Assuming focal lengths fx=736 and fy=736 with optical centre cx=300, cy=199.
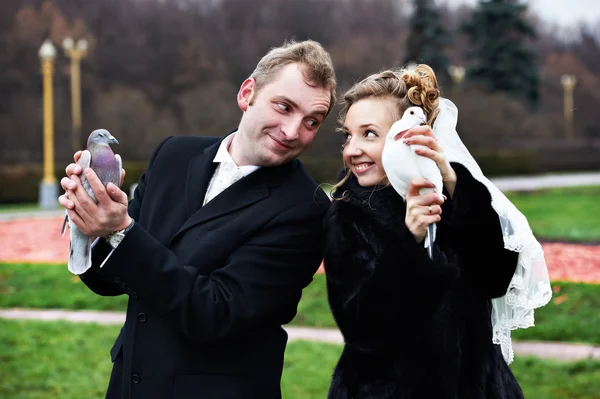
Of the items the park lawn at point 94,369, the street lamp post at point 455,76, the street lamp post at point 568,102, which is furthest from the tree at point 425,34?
the park lawn at point 94,369

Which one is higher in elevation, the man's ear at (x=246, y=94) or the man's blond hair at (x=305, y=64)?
the man's blond hair at (x=305, y=64)

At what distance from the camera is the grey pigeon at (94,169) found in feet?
6.70

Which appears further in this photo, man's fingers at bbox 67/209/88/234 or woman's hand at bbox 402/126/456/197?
woman's hand at bbox 402/126/456/197

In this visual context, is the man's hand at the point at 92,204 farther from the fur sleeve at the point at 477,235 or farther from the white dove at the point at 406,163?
the fur sleeve at the point at 477,235

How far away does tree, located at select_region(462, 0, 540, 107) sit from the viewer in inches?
1670

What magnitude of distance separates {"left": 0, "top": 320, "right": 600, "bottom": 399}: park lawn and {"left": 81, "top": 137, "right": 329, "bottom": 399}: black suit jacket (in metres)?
2.82

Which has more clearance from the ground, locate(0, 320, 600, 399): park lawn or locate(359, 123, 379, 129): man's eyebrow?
locate(359, 123, 379, 129): man's eyebrow

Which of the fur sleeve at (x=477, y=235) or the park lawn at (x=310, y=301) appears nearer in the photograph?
the fur sleeve at (x=477, y=235)

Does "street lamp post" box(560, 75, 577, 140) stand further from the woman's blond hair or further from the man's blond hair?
the man's blond hair

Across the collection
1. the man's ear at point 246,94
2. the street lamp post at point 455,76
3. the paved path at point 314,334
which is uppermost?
the man's ear at point 246,94

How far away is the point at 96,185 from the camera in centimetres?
200

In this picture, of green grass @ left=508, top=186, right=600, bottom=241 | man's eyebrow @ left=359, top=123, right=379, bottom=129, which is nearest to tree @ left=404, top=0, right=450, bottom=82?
green grass @ left=508, top=186, right=600, bottom=241

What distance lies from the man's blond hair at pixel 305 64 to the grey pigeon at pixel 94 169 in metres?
0.56

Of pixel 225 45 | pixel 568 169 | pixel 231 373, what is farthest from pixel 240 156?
pixel 225 45
